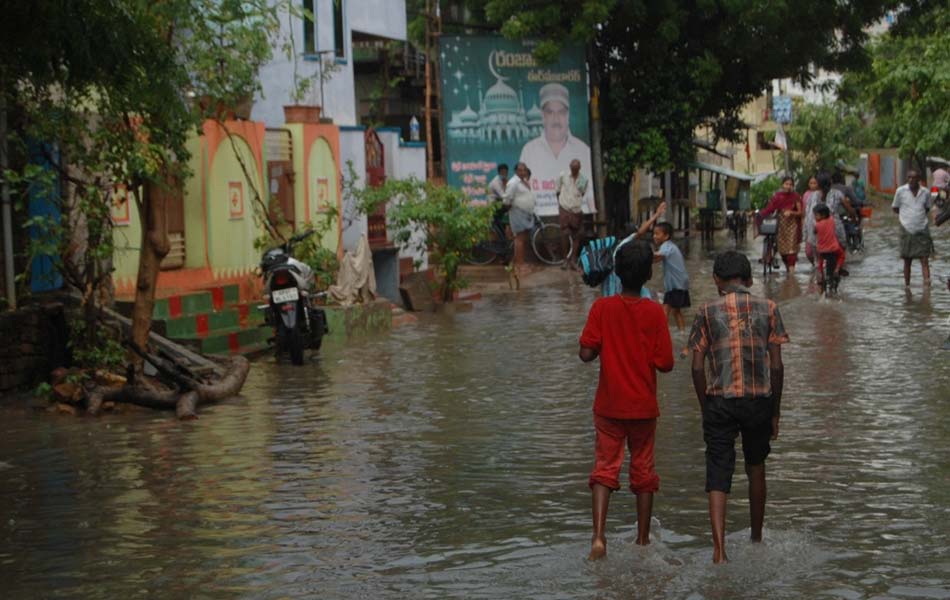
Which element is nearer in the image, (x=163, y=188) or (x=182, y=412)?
(x=182, y=412)

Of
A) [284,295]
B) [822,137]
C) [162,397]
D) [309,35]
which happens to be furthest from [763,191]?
[162,397]

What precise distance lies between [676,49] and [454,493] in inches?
1029

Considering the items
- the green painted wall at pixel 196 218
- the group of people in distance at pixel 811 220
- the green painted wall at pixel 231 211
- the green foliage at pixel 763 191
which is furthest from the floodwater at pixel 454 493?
the green foliage at pixel 763 191

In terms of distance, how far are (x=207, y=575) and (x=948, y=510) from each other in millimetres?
3857

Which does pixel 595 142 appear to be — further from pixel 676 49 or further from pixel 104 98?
pixel 104 98

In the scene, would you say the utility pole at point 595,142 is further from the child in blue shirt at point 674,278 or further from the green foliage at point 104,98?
the green foliage at point 104,98

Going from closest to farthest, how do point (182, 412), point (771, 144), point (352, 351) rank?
point (182, 412), point (352, 351), point (771, 144)

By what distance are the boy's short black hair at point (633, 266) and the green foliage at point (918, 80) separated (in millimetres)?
28755

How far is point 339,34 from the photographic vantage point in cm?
2600

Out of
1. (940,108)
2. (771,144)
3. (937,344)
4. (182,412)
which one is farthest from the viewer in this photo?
(771,144)

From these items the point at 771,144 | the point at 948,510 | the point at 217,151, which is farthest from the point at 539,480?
the point at 771,144

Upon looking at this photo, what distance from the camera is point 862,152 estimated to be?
225ft

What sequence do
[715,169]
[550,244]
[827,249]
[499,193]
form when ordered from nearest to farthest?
[827,249], [499,193], [550,244], [715,169]

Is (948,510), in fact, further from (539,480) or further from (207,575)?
(207,575)
